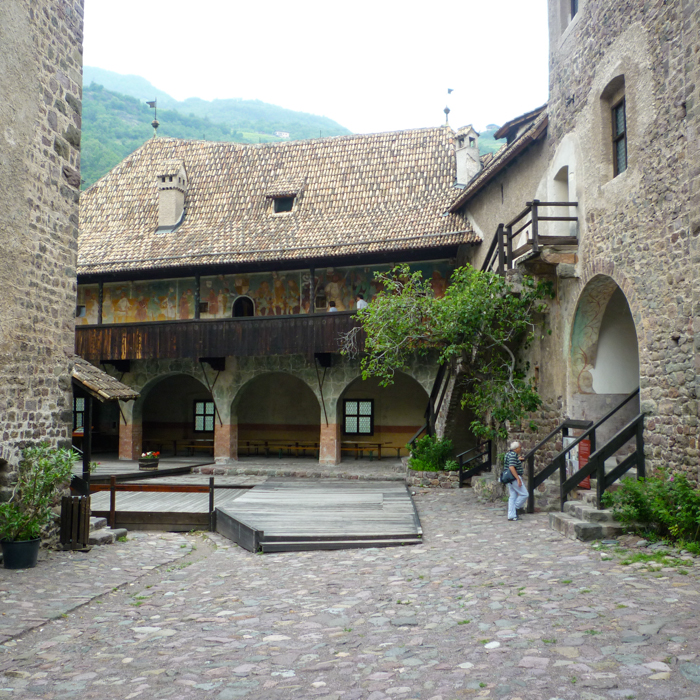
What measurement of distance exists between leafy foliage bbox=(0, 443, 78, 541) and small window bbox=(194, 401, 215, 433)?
14.4 metres

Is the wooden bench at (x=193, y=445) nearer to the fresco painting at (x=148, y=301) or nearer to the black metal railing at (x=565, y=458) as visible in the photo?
the fresco painting at (x=148, y=301)

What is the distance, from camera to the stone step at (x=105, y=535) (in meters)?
9.35

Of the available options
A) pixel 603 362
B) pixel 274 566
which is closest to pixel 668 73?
pixel 603 362

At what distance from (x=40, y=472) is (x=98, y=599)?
2.02m

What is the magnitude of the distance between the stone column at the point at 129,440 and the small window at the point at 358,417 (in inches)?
251

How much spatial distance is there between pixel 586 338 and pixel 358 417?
38.8ft

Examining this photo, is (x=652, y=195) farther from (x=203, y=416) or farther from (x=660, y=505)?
(x=203, y=416)

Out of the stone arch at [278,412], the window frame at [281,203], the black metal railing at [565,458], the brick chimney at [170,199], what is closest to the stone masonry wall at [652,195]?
the black metal railing at [565,458]

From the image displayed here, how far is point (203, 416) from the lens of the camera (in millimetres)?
22922

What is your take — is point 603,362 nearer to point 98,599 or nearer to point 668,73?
point 668,73

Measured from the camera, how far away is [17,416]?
8086mm

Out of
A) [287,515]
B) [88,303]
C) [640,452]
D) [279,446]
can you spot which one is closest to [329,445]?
[279,446]

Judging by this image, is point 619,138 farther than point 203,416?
No

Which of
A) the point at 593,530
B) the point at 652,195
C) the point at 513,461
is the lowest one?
the point at 593,530
